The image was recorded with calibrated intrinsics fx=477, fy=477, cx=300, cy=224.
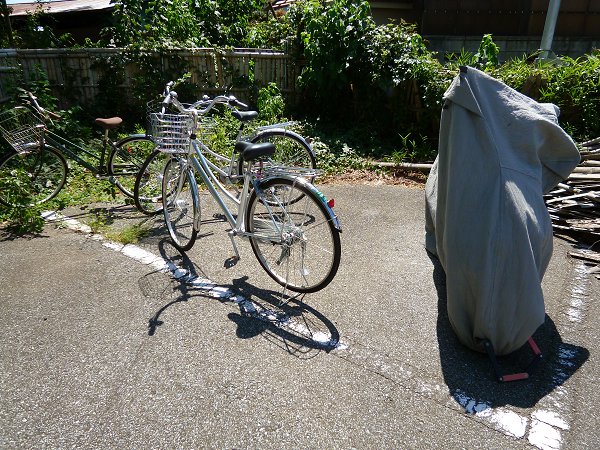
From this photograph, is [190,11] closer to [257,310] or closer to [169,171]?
[169,171]

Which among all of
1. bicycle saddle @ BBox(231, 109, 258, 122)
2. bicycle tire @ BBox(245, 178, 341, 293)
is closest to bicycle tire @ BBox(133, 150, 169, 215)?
bicycle saddle @ BBox(231, 109, 258, 122)

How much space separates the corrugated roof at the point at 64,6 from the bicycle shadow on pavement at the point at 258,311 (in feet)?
32.4

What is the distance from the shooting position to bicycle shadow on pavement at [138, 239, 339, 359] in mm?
3365

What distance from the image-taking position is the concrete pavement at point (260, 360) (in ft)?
8.59

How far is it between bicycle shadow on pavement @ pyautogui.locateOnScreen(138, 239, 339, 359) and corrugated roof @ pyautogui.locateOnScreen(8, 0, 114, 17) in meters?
9.87

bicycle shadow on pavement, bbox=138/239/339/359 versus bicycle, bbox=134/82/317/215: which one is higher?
bicycle, bbox=134/82/317/215

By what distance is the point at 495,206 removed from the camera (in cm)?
297

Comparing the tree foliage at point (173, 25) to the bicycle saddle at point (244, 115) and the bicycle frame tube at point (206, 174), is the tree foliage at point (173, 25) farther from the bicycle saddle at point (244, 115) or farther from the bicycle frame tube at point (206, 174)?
the bicycle frame tube at point (206, 174)

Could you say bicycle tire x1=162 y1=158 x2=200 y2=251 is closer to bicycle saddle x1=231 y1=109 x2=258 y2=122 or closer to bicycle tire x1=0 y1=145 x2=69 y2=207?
bicycle saddle x1=231 y1=109 x2=258 y2=122

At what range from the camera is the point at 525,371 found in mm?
3029

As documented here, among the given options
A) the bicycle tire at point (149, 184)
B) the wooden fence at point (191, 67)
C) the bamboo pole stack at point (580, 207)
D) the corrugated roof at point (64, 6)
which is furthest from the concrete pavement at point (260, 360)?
the corrugated roof at point (64, 6)

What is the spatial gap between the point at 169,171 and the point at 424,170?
3814 mm

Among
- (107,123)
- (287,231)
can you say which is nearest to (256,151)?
(287,231)

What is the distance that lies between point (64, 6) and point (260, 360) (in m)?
13.1
